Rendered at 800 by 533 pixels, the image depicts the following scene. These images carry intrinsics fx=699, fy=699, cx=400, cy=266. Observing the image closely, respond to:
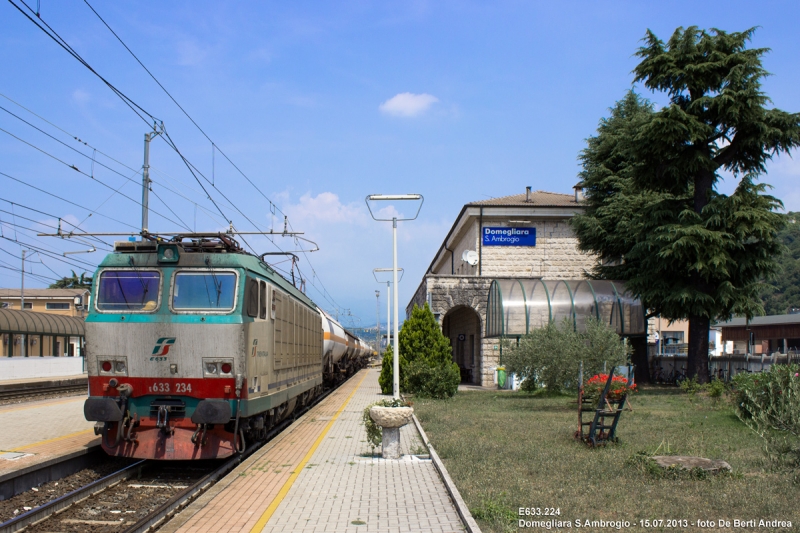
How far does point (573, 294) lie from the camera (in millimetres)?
29562

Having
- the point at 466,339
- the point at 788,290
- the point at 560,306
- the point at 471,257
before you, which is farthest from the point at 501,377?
the point at 788,290

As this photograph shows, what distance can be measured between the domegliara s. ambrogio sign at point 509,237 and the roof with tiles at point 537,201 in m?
1.41

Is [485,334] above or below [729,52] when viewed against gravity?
below

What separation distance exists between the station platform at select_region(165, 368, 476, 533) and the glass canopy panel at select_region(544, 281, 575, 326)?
16.7 meters

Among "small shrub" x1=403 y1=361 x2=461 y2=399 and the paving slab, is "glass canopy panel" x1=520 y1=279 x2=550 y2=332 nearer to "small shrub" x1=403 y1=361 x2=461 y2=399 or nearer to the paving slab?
"small shrub" x1=403 y1=361 x2=461 y2=399

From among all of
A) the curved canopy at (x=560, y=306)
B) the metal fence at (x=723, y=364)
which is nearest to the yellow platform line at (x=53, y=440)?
the metal fence at (x=723, y=364)

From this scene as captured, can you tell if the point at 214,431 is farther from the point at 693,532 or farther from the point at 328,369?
the point at 328,369

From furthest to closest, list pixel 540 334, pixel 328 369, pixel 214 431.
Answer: pixel 328 369, pixel 540 334, pixel 214 431

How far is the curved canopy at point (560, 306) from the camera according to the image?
95.1 ft

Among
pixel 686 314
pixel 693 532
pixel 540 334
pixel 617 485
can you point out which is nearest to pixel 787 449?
pixel 617 485

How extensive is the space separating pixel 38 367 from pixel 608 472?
1288 inches

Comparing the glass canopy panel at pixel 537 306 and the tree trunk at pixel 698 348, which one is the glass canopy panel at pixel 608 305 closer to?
the glass canopy panel at pixel 537 306

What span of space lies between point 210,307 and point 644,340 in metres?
25.2

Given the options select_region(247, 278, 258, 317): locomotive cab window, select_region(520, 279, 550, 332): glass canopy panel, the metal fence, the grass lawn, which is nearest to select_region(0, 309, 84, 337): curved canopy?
the grass lawn
